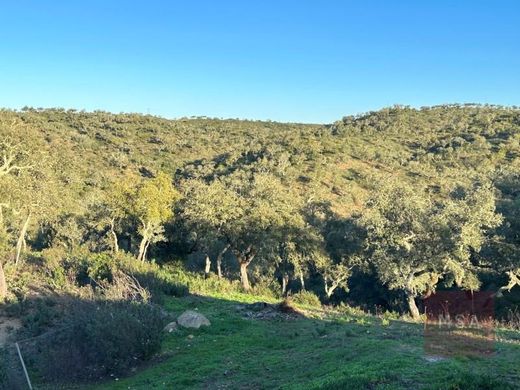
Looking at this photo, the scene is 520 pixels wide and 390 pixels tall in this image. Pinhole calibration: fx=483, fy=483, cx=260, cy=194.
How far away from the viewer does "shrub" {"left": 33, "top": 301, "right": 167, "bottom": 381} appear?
12664 mm

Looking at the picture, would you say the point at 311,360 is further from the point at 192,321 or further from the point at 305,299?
the point at 305,299

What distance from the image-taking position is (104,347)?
12672 millimetres

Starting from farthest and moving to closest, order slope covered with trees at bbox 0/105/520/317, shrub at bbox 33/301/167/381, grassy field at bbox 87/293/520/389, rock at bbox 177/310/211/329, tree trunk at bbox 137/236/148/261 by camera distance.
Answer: tree trunk at bbox 137/236/148/261 < slope covered with trees at bbox 0/105/520/317 < rock at bbox 177/310/211/329 < shrub at bbox 33/301/167/381 < grassy field at bbox 87/293/520/389

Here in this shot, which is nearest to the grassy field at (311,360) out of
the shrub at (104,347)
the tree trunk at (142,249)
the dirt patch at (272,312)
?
the dirt patch at (272,312)

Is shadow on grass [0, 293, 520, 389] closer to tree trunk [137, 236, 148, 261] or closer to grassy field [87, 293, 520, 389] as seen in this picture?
grassy field [87, 293, 520, 389]

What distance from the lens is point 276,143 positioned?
74688mm

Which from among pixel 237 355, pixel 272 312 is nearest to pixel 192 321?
pixel 272 312

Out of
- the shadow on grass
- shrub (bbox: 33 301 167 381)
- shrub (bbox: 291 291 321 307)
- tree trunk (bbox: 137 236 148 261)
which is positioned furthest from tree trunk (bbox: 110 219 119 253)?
shrub (bbox: 33 301 167 381)

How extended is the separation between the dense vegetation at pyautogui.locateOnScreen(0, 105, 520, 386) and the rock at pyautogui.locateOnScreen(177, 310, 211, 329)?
179 centimetres

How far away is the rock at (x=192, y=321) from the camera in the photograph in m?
15.8

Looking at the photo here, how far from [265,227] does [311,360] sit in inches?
773

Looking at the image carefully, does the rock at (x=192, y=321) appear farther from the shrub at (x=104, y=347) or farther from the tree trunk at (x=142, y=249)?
the tree trunk at (x=142, y=249)

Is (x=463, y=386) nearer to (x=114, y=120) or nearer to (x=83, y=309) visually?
(x=83, y=309)

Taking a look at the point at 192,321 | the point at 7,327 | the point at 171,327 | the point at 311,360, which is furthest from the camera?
the point at 7,327
